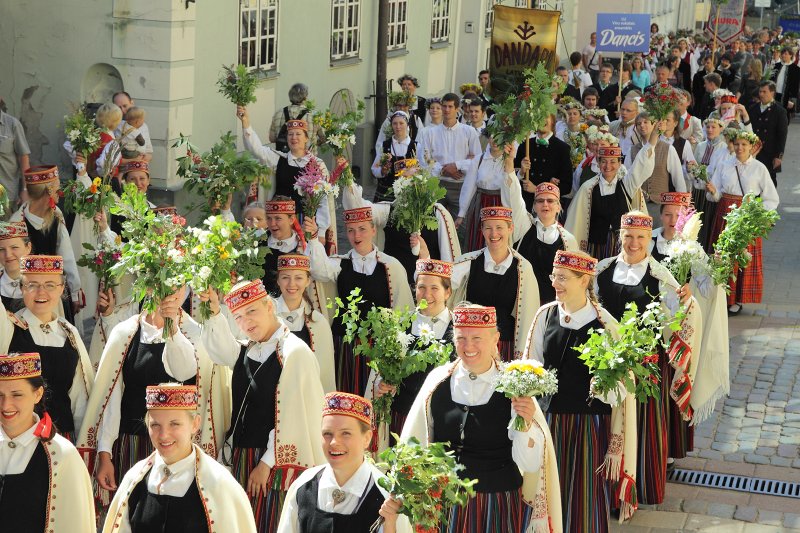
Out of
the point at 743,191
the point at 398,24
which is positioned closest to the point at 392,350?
the point at 743,191

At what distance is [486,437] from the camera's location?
646cm

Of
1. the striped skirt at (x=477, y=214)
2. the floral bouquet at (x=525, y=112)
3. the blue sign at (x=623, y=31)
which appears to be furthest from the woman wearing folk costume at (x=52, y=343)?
the blue sign at (x=623, y=31)

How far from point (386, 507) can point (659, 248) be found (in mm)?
5257

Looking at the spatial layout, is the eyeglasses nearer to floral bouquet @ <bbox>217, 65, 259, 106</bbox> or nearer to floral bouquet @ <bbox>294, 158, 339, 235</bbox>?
floral bouquet @ <bbox>294, 158, 339, 235</bbox>

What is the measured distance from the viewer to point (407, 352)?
7.36 meters

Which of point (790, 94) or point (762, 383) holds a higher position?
point (790, 94)

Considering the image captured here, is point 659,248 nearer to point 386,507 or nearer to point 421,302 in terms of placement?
point 421,302

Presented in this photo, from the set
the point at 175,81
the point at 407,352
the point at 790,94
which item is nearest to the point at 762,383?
the point at 407,352

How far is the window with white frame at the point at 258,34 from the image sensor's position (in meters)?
16.3

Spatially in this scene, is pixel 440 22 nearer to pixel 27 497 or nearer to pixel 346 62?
pixel 346 62

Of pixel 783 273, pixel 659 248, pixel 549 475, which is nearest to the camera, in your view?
pixel 549 475

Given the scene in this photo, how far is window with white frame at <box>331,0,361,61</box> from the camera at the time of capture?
19.4 meters

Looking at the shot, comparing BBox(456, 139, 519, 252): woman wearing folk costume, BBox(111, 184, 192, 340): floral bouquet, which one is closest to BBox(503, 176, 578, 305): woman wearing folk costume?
BBox(456, 139, 519, 252): woman wearing folk costume

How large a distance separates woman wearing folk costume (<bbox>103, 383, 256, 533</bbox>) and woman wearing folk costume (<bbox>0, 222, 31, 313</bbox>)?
10.1 ft
